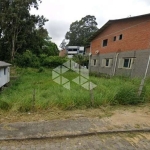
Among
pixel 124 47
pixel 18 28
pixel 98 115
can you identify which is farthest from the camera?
pixel 18 28

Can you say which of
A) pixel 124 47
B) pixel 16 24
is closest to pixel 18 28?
pixel 16 24

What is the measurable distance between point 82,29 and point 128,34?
1657 inches

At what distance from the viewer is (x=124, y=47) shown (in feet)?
41.2

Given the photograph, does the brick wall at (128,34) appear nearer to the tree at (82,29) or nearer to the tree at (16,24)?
the tree at (16,24)

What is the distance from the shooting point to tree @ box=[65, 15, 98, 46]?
171 feet

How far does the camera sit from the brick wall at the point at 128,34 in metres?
10.5

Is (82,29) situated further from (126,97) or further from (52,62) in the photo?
(126,97)

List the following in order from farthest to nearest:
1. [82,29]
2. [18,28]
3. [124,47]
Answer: [82,29]
[18,28]
[124,47]

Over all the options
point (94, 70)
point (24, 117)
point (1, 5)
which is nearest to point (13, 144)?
point (24, 117)

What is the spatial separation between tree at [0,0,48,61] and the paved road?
20.7 metres

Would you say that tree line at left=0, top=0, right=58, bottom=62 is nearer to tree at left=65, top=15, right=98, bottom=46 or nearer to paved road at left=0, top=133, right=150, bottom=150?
paved road at left=0, top=133, right=150, bottom=150

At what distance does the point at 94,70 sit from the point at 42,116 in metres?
14.2

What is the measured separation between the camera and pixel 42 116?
4.27m

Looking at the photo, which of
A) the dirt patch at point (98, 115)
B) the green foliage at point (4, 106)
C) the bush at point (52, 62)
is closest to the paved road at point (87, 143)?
the dirt patch at point (98, 115)
